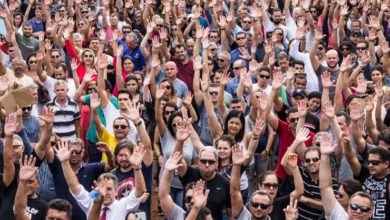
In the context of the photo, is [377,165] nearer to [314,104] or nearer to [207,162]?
[207,162]

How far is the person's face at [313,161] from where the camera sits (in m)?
7.20

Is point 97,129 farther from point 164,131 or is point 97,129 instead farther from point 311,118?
point 311,118

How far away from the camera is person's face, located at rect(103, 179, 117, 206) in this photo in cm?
646

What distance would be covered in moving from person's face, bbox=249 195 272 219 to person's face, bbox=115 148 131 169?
4.15ft

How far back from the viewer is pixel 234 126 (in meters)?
8.27

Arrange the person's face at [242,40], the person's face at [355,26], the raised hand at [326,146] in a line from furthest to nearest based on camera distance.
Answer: the person's face at [355,26]
the person's face at [242,40]
the raised hand at [326,146]

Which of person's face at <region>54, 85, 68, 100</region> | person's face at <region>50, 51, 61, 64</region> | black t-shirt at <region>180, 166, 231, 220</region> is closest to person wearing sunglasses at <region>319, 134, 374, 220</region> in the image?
black t-shirt at <region>180, 166, 231, 220</region>

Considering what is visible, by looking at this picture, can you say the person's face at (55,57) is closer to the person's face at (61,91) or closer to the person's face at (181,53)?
the person's face at (181,53)

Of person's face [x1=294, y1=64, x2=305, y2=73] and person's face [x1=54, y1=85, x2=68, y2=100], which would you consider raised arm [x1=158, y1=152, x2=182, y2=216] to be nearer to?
person's face [x1=54, y1=85, x2=68, y2=100]

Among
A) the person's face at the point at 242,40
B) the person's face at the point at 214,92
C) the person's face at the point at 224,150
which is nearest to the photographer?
the person's face at the point at 224,150

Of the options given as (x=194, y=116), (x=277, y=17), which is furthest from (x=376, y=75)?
(x=277, y=17)

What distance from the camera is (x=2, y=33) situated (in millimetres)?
12781

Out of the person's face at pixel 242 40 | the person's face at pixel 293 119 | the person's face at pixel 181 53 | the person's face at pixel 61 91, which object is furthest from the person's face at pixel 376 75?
the person's face at pixel 61 91

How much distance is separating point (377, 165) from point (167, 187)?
1.78m
